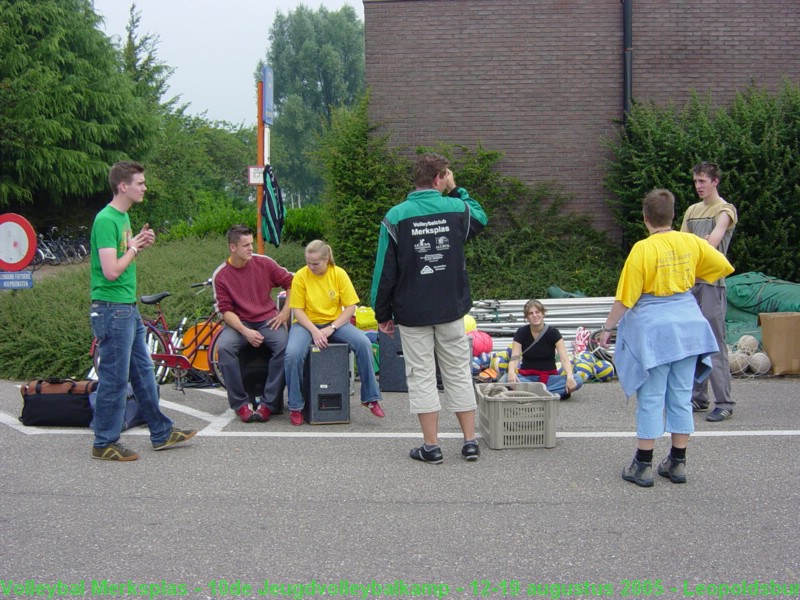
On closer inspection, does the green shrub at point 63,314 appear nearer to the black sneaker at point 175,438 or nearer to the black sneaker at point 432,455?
the black sneaker at point 175,438

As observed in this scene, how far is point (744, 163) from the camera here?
1203 centimetres

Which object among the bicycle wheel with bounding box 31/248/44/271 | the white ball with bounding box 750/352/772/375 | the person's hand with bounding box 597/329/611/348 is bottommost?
the white ball with bounding box 750/352/772/375

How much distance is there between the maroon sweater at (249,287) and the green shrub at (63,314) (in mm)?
2863

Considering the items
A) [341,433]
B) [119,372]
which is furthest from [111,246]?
[341,433]

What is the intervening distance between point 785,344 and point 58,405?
6914 mm

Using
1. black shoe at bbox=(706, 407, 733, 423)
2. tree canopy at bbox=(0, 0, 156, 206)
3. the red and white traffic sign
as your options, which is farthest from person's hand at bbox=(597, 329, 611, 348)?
tree canopy at bbox=(0, 0, 156, 206)

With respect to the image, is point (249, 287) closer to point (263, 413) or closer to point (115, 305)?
point (263, 413)

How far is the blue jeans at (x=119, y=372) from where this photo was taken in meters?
5.82

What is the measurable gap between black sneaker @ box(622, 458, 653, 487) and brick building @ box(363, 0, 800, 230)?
880cm

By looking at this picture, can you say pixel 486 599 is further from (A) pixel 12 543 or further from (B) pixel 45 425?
(B) pixel 45 425

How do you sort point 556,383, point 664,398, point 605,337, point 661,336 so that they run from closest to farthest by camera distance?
point 661,336, point 664,398, point 605,337, point 556,383

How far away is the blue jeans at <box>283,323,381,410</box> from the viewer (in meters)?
7.02

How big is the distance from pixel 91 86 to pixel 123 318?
2419cm

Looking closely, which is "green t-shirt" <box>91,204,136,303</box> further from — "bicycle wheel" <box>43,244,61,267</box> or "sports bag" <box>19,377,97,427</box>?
"bicycle wheel" <box>43,244,61,267</box>
